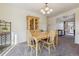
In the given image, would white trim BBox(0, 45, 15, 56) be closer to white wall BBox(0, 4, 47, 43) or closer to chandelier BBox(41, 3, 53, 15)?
white wall BBox(0, 4, 47, 43)

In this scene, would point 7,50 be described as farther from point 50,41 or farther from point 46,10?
point 46,10

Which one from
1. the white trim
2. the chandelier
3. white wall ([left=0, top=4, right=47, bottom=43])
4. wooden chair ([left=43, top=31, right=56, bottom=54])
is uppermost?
the chandelier

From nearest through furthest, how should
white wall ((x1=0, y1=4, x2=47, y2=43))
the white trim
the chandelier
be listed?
the white trim
the chandelier
white wall ((x1=0, y1=4, x2=47, y2=43))

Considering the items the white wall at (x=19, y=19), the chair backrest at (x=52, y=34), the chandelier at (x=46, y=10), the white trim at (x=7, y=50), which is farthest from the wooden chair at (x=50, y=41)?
the white trim at (x=7, y=50)

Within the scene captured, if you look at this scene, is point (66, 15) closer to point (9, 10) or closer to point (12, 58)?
point (9, 10)

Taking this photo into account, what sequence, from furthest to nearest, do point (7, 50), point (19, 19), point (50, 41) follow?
point (19, 19), point (50, 41), point (7, 50)

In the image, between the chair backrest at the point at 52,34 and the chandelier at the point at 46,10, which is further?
the chair backrest at the point at 52,34

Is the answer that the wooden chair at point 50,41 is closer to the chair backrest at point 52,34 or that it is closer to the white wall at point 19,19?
the chair backrest at point 52,34

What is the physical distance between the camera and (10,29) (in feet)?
14.1

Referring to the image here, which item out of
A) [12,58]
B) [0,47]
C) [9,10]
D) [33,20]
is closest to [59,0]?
[12,58]

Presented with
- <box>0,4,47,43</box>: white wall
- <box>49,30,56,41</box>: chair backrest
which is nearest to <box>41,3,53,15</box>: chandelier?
<box>0,4,47,43</box>: white wall

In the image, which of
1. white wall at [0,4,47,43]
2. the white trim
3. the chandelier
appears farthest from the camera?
white wall at [0,4,47,43]

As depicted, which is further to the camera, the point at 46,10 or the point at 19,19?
the point at 19,19

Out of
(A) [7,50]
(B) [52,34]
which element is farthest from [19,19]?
(B) [52,34]
